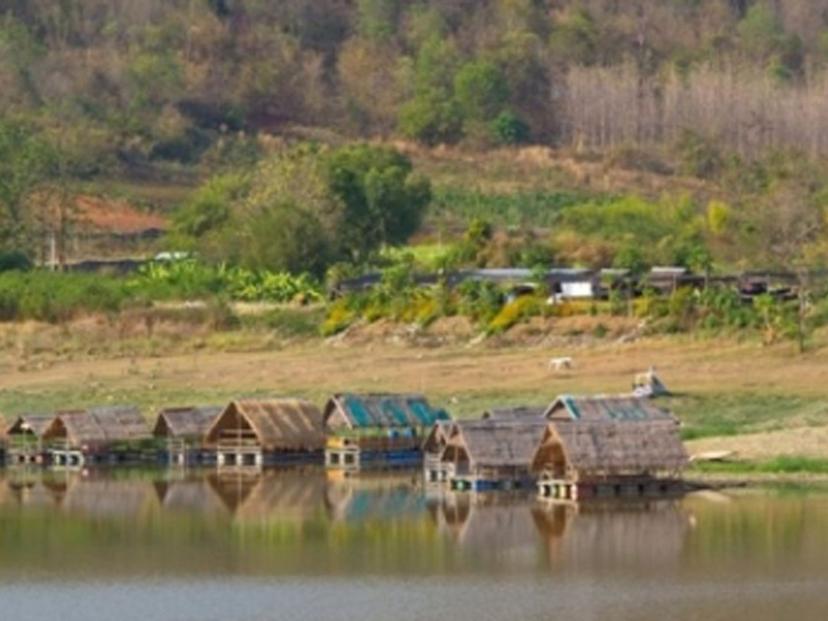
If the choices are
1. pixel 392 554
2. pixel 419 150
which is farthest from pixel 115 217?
pixel 392 554

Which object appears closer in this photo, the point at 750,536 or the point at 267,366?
the point at 750,536

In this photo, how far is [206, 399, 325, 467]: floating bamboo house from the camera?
2258 inches

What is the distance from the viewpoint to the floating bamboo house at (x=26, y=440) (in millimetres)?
59031

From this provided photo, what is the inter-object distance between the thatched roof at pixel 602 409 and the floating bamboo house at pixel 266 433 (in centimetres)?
714

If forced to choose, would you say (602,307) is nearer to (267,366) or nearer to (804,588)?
(267,366)

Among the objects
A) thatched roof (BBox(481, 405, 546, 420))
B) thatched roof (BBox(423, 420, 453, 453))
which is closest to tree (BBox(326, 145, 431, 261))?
thatched roof (BBox(481, 405, 546, 420))

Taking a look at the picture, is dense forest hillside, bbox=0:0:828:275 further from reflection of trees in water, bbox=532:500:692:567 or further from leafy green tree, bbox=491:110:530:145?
reflection of trees in water, bbox=532:500:692:567

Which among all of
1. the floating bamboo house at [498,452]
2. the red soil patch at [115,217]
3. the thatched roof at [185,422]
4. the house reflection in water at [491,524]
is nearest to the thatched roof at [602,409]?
the floating bamboo house at [498,452]

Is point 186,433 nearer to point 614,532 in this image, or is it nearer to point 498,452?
point 498,452

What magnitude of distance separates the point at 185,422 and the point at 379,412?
460 centimetres

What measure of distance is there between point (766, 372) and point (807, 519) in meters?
15.7

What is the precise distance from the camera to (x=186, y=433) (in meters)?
58.5

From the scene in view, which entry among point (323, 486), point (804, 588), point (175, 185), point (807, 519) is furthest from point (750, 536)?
point (175, 185)

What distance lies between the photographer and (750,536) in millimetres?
43781
